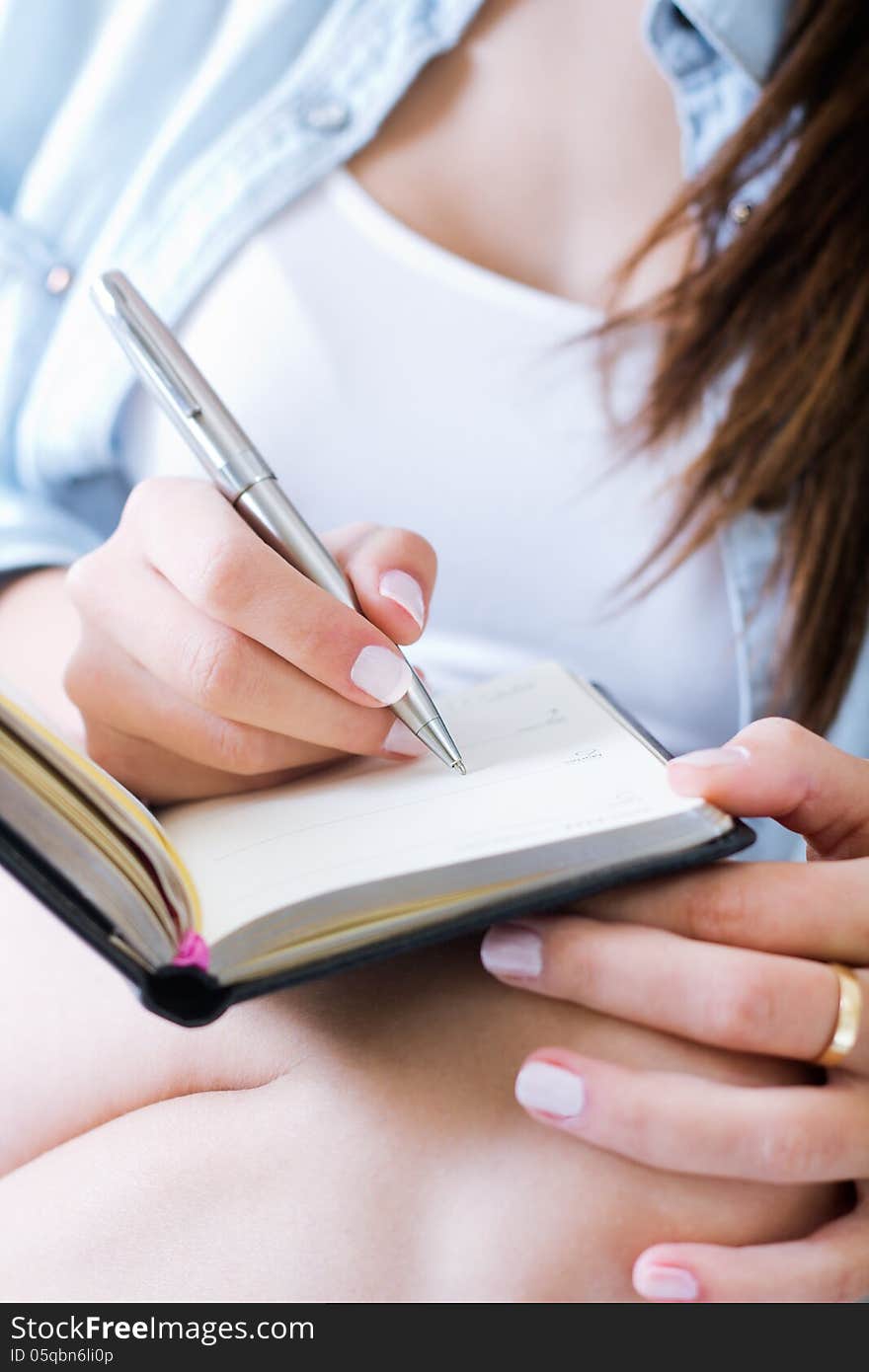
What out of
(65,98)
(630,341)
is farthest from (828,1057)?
(65,98)

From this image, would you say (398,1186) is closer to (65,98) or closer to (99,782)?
(99,782)

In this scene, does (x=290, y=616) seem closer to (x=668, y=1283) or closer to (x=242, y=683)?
(x=242, y=683)

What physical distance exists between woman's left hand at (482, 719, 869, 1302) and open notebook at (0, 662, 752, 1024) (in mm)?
32

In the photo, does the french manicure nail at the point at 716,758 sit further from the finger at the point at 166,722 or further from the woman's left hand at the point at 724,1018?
the finger at the point at 166,722

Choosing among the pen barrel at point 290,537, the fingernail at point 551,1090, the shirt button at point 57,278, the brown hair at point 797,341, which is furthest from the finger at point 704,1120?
the shirt button at point 57,278

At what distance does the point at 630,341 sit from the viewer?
31.0 inches

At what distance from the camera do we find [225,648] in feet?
1.52

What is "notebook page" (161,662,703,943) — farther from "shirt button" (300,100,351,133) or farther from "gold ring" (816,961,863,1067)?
"shirt button" (300,100,351,133)

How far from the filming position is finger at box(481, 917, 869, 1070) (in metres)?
0.38

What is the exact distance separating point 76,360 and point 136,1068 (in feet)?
1.88

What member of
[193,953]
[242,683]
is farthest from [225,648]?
[193,953]

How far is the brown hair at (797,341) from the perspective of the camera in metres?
0.75

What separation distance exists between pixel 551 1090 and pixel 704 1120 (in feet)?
0.17

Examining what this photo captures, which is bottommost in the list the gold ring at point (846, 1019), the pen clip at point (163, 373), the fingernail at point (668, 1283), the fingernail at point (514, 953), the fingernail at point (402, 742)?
the fingernail at point (668, 1283)
